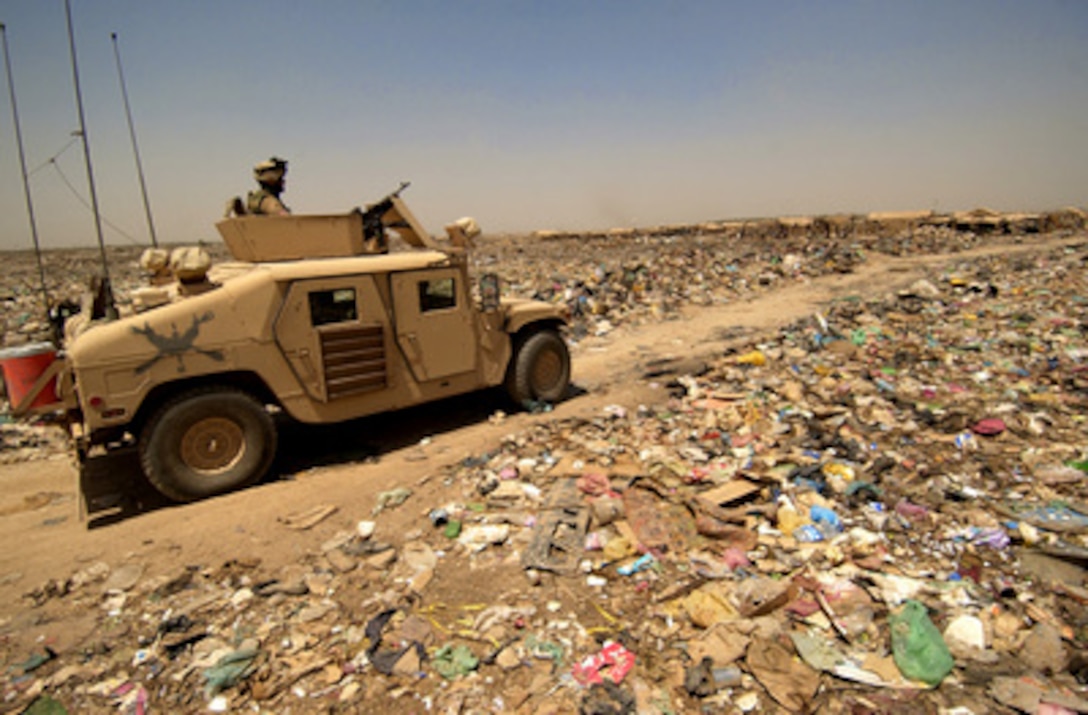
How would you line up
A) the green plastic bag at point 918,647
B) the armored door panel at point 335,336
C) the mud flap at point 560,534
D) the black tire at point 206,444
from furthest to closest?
the armored door panel at point 335,336 → the black tire at point 206,444 → the mud flap at point 560,534 → the green plastic bag at point 918,647

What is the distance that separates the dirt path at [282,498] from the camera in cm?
384

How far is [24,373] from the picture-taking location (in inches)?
159

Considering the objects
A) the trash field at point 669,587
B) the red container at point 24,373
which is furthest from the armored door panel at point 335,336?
the red container at point 24,373

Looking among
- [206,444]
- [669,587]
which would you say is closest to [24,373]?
[206,444]

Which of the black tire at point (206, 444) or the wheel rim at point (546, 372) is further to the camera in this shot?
the wheel rim at point (546, 372)

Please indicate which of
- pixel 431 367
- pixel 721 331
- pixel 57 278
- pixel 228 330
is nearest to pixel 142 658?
pixel 228 330

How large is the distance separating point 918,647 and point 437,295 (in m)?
4.46

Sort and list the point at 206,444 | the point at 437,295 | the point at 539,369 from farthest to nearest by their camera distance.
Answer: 1. the point at 539,369
2. the point at 437,295
3. the point at 206,444

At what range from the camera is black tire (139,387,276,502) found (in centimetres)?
425

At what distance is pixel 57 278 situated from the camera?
21609mm

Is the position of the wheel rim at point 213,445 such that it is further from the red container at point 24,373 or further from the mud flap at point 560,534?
the mud flap at point 560,534

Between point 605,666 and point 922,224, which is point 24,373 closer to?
point 605,666

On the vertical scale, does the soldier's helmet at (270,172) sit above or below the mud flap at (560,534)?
above

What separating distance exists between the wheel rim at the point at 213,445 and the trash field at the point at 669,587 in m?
0.89
